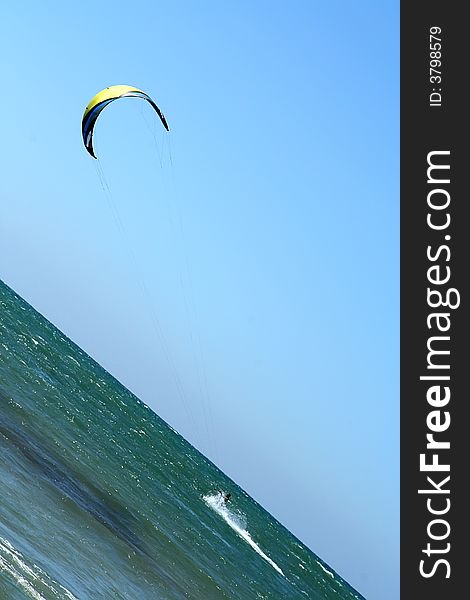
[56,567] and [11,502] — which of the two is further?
[11,502]

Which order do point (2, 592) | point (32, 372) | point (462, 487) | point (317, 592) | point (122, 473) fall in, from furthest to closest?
point (317, 592) → point (32, 372) → point (122, 473) → point (2, 592) → point (462, 487)

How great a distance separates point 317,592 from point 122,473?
113 feet

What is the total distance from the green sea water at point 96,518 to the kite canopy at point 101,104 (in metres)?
11.2

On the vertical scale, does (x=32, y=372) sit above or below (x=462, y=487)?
above

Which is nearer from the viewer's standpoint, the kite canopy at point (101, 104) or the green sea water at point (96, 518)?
the green sea water at point (96, 518)

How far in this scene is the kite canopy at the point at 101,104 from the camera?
31.8 metres

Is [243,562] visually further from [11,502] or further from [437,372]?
[437,372]

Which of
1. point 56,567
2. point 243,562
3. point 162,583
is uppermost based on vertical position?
point 243,562

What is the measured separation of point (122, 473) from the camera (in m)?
52.8

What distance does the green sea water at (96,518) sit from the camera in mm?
23844

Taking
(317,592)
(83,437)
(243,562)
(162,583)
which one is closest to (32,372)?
(83,437)

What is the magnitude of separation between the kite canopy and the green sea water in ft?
36.6

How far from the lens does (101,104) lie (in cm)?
3250

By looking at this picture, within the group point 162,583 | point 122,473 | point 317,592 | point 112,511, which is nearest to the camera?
point 162,583
